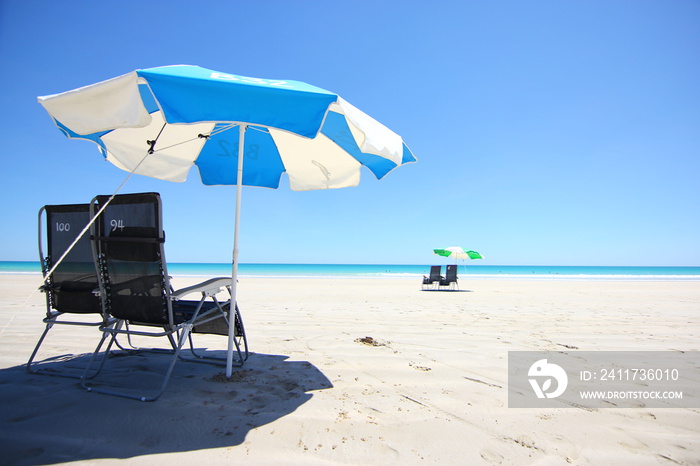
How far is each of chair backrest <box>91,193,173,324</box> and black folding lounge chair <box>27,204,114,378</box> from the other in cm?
34

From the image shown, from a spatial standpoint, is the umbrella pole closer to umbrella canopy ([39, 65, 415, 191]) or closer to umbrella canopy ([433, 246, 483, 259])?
umbrella canopy ([39, 65, 415, 191])

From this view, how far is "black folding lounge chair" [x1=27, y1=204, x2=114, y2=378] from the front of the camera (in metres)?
2.74

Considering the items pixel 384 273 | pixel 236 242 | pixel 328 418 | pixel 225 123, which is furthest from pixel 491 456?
pixel 384 273

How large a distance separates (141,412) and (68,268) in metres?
1.50

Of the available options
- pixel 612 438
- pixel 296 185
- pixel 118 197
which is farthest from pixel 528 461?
pixel 296 185

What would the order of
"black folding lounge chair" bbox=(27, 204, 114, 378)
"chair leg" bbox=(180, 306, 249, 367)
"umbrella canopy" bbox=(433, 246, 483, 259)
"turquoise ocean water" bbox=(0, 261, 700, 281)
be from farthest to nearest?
"turquoise ocean water" bbox=(0, 261, 700, 281)
"umbrella canopy" bbox=(433, 246, 483, 259)
"chair leg" bbox=(180, 306, 249, 367)
"black folding lounge chair" bbox=(27, 204, 114, 378)

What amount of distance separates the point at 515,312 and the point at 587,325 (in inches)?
57.9

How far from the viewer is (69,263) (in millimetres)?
2793

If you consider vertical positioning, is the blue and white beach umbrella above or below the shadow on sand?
above

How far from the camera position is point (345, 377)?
9.05 ft

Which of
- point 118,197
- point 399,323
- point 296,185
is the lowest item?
point 399,323

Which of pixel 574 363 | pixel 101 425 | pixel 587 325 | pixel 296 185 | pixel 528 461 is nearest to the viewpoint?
pixel 528 461

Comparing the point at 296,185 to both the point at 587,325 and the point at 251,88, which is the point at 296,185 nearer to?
the point at 251,88

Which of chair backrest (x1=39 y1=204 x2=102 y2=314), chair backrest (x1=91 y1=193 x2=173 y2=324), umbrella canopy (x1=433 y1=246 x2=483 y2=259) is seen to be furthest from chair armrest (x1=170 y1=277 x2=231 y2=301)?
umbrella canopy (x1=433 y1=246 x2=483 y2=259)
